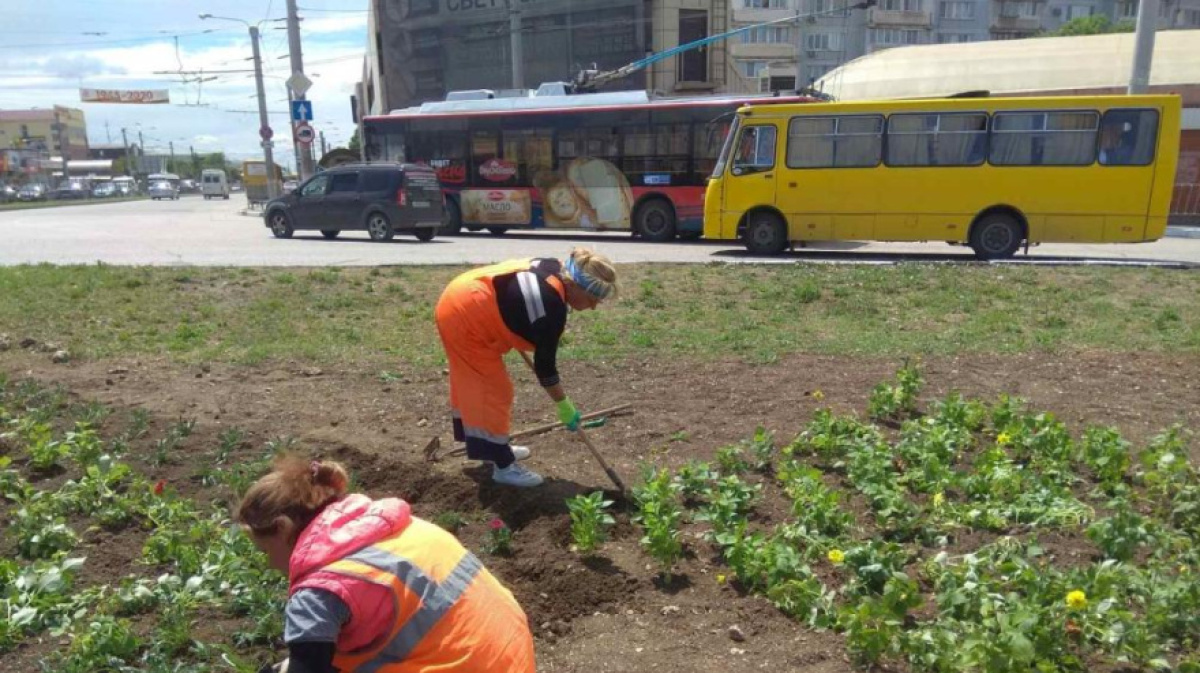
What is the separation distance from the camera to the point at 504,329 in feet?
14.3

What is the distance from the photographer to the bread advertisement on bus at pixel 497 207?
20.2 meters

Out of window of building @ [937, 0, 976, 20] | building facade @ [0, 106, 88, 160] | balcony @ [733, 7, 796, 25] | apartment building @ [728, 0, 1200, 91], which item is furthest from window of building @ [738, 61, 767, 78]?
building facade @ [0, 106, 88, 160]

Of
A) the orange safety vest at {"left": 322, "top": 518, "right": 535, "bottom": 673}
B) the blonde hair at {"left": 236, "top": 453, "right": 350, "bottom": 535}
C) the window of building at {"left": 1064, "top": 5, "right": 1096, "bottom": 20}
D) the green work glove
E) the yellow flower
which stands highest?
the window of building at {"left": 1064, "top": 5, "right": 1096, "bottom": 20}

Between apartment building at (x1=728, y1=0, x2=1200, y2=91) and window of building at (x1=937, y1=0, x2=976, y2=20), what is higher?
window of building at (x1=937, y1=0, x2=976, y2=20)

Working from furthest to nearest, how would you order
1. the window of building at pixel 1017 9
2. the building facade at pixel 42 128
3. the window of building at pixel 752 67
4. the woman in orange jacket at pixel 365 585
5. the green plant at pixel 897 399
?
the building facade at pixel 42 128 < the window of building at pixel 1017 9 < the window of building at pixel 752 67 < the green plant at pixel 897 399 < the woman in orange jacket at pixel 365 585

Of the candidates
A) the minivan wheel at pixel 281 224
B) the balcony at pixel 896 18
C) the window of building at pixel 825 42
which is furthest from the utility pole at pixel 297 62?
the balcony at pixel 896 18

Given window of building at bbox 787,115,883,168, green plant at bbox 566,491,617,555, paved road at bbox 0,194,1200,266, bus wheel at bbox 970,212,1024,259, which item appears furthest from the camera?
window of building at bbox 787,115,883,168

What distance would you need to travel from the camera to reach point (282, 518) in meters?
2.11

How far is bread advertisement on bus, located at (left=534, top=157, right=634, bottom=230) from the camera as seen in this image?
1911 cm

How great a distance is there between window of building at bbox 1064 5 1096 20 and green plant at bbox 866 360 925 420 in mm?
81944

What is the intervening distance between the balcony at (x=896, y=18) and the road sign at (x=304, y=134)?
47.2 m

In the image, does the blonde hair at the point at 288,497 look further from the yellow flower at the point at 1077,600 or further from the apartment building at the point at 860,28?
the apartment building at the point at 860,28

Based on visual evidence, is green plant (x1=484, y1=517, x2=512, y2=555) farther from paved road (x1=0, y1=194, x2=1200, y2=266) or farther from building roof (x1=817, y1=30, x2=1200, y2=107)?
building roof (x1=817, y1=30, x2=1200, y2=107)

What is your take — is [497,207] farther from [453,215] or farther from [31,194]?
[31,194]
